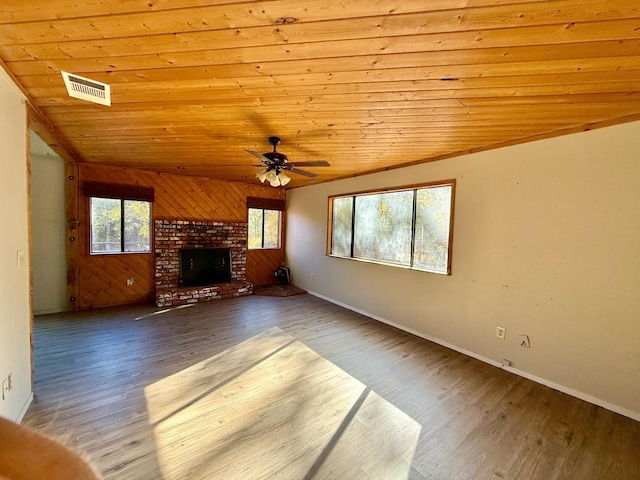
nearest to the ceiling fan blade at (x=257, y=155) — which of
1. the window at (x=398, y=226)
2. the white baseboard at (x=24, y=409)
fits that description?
the window at (x=398, y=226)

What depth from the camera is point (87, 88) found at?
6.45ft

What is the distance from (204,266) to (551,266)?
18.4 feet

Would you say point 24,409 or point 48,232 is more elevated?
point 48,232

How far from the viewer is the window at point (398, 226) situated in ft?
11.9

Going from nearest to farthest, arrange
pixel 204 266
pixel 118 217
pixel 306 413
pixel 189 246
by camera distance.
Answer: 1. pixel 306 413
2. pixel 118 217
3. pixel 189 246
4. pixel 204 266

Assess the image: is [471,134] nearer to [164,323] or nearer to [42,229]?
[164,323]

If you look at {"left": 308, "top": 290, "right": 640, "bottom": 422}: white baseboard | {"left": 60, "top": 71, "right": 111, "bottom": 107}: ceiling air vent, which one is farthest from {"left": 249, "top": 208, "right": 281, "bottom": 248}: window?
{"left": 60, "top": 71, "right": 111, "bottom": 107}: ceiling air vent

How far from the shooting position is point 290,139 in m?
3.07

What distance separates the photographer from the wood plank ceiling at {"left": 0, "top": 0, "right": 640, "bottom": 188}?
4.24 ft

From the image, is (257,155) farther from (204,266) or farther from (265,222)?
(265,222)

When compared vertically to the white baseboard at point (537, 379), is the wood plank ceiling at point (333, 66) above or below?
above

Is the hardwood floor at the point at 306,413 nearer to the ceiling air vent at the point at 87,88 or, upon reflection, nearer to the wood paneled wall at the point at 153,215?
the wood paneled wall at the point at 153,215

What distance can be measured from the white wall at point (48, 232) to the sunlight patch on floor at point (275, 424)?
346cm

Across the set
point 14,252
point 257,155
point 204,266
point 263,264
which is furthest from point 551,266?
point 204,266
